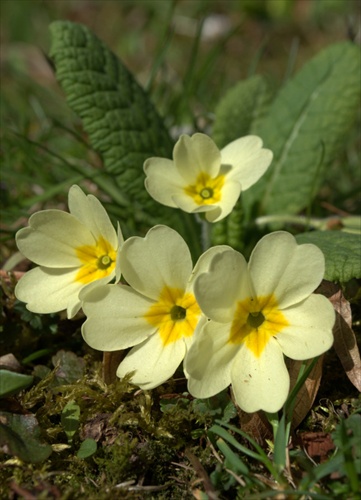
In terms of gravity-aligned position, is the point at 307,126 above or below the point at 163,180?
below

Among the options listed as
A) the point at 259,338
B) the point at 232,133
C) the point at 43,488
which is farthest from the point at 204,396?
the point at 232,133

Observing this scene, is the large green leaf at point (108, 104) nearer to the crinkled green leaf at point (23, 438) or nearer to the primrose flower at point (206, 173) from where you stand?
the primrose flower at point (206, 173)

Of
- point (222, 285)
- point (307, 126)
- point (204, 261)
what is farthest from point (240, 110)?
point (222, 285)

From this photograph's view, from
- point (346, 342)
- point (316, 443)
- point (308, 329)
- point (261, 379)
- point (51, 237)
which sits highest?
point (51, 237)

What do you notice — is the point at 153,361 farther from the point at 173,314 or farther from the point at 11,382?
the point at 11,382

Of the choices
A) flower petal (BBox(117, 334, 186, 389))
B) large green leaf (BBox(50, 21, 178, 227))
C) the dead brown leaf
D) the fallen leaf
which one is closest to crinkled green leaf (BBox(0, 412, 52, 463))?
flower petal (BBox(117, 334, 186, 389))

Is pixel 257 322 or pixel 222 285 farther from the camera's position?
pixel 257 322

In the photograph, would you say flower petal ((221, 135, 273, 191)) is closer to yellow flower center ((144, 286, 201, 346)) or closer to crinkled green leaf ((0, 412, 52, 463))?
yellow flower center ((144, 286, 201, 346))
